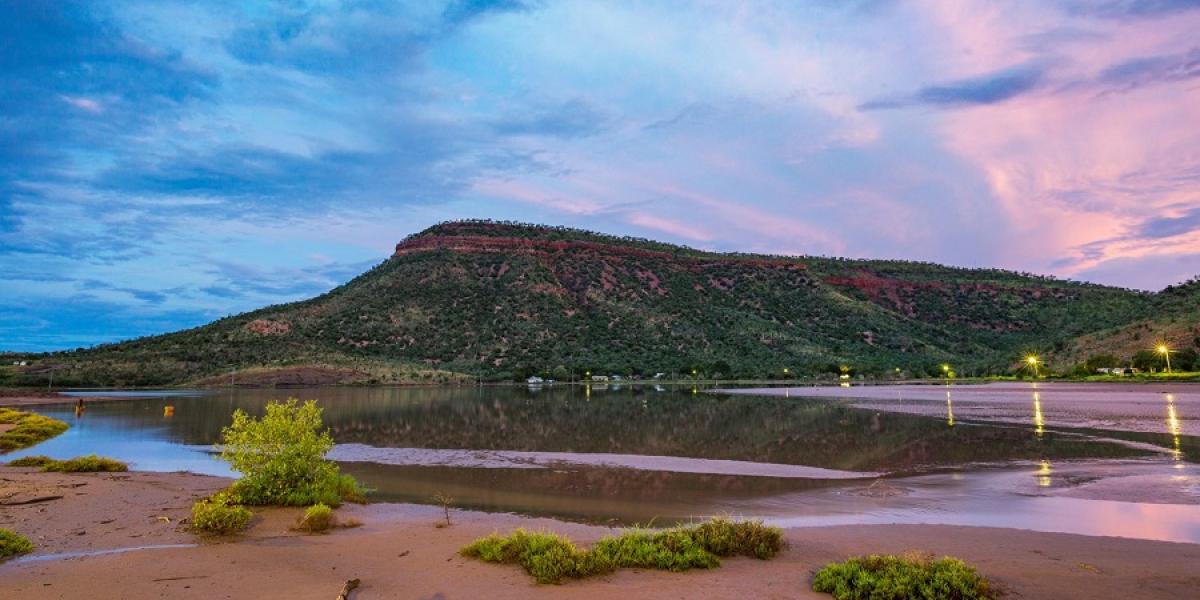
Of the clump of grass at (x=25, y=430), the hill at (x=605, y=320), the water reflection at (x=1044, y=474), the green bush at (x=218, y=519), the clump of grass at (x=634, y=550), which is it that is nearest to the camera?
the clump of grass at (x=634, y=550)

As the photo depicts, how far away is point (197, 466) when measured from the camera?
68.8ft

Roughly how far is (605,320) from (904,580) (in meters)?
92.6

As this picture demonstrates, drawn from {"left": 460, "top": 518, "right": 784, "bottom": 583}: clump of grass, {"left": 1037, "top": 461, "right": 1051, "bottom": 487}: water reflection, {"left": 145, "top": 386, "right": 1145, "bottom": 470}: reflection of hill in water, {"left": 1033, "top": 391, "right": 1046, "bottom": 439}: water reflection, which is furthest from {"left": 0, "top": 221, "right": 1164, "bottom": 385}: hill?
{"left": 460, "top": 518, "right": 784, "bottom": 583}: clump of grass

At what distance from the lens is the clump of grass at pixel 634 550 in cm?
884

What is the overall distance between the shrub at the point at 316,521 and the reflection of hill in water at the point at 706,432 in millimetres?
12538

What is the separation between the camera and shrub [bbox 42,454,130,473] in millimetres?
18531

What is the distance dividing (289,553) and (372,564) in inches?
60.7

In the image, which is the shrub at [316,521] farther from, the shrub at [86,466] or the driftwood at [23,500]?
the shrub at [86,466]

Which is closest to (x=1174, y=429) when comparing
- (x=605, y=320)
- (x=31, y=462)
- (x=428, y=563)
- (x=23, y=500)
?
(x=428, y=563)

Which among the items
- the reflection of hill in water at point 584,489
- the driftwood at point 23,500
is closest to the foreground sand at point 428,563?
the driftwood at point 23,500

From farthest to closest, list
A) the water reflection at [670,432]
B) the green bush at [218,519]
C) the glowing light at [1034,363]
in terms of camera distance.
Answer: the glowing light at [1034,363] → the water reflection at [670,432] → the green bush at [218,519]

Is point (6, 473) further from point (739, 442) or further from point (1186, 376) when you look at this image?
point (1186, 376)

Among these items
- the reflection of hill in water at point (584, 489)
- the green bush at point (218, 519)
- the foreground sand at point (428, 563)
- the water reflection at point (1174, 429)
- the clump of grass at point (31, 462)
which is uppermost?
the clump of grass at point (31, 462)

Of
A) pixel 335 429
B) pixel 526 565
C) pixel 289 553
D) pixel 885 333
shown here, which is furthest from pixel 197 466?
pixel 885 333
